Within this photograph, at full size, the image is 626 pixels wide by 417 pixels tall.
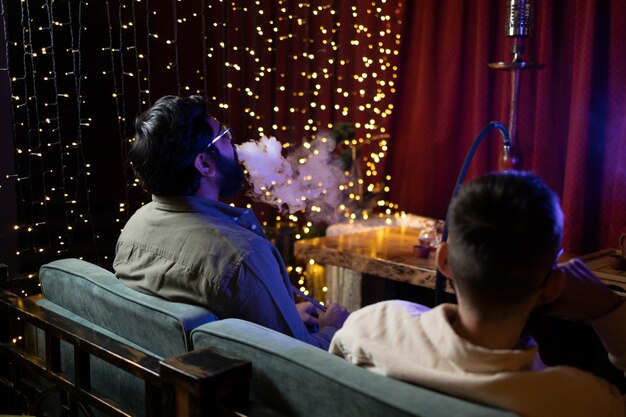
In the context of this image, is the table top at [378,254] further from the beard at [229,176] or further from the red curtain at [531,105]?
the beard at [229,176]

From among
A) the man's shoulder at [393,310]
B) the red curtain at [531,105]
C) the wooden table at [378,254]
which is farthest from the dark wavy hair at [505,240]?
the red curtain at [531,105]

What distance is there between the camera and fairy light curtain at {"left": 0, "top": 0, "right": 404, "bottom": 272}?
340cm

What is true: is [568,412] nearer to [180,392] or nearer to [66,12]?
[180,392]

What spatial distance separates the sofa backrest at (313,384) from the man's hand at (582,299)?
333 millimetres

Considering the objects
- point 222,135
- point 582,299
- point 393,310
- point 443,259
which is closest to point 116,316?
point 222,135

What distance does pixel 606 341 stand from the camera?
4.21 feet

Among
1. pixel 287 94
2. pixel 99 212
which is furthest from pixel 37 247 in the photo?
pixel 287 94

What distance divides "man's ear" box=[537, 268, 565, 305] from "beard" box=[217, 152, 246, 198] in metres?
1.16

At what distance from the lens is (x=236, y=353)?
1.37 metres

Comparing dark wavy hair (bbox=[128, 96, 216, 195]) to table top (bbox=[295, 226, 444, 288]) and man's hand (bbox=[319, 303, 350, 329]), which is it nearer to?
man's hand (bbox=[319, 303, 350, 329])

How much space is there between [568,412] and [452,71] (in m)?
3.12

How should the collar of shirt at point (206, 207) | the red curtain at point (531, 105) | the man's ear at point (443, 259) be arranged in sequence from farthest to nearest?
the red curtain at point (531, 105) < the collar of shirt at point (206, 207) < the man's ear at point (443, 259)

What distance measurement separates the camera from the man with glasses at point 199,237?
168 cm

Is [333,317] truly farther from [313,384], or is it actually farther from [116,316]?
[313,384]
